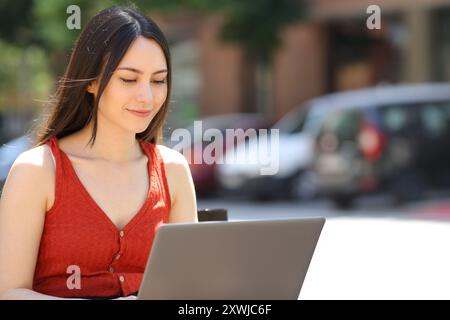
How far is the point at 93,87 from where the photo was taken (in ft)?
10.2

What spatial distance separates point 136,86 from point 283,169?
520 inches

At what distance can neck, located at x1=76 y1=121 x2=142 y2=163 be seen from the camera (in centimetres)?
320

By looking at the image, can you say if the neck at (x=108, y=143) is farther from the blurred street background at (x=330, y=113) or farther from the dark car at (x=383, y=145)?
the dark car at (x=383, y=145)

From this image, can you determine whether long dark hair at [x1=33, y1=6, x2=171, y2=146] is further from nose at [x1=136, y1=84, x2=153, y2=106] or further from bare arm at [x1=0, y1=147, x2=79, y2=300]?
bare arm at [x1=0, y1=147, x2=79, y2=300]

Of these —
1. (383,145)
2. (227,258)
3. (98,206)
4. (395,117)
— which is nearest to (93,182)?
(98,206)

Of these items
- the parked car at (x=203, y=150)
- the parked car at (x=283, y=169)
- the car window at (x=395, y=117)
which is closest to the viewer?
the car window at (x=395, y=117)

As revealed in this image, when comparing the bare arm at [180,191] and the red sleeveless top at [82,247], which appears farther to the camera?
the bare arm at [180,191]

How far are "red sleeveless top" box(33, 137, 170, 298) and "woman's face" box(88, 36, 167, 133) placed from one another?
213 mm

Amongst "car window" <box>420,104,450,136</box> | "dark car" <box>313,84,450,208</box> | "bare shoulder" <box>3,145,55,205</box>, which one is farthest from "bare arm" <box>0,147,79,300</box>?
"car window" <box>420,104,450,136</box>

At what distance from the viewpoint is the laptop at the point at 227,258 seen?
7.79 ft

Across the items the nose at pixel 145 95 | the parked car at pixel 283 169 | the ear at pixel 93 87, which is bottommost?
the parked car at pixel 283 169

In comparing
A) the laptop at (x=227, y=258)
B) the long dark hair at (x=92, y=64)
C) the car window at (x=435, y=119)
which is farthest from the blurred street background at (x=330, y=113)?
the laptop at (x=227, y=258)

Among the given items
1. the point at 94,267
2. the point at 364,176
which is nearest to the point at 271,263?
the point at 94,267

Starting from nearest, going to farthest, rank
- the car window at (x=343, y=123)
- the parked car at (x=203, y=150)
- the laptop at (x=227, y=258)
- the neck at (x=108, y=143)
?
1. the laptop at (x=227, y=258)
2. the neck at (x=108, y=143)
3. the car window at (x=343, y=123)
4. the parked car at (x=203, y=150)
